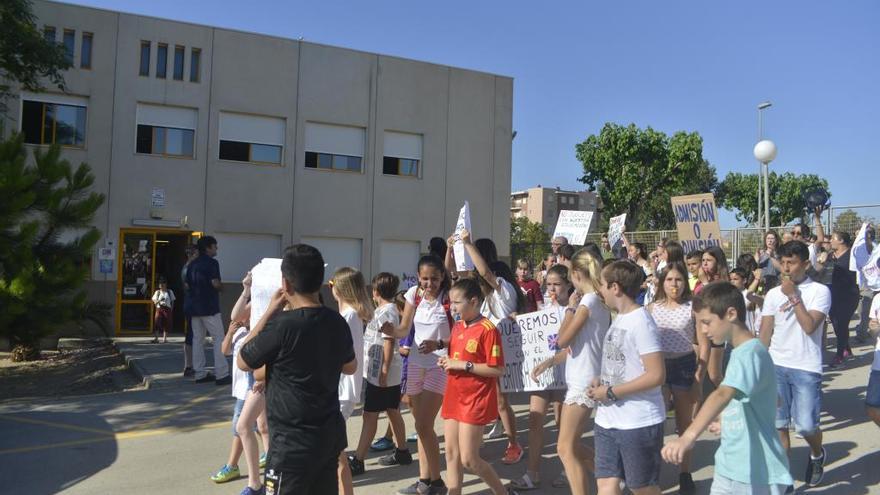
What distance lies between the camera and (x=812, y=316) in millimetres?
5238

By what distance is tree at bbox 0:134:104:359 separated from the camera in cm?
1073

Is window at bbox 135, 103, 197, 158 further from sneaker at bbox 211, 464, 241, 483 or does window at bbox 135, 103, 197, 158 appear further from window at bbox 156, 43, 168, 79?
sneaker at bbox 211, 464, 241, 483

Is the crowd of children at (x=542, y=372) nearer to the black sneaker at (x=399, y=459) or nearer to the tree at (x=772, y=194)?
the black sneaker at (x=399, y=459)

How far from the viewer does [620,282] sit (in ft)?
13.1

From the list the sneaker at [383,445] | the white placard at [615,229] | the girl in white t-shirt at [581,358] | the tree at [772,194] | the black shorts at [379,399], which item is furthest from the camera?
the tree at [772,194]

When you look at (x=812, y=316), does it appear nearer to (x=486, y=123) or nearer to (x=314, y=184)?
(x=314, y=184)

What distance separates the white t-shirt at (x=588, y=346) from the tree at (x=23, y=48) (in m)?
11.7

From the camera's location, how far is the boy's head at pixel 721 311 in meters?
3.60

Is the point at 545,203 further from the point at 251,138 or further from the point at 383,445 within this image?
the point at 383,445

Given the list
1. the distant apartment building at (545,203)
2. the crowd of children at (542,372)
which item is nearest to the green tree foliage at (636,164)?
the crowd of children at (542,372)

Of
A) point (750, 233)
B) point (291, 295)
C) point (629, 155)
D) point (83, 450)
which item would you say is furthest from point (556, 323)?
point (629, 155)

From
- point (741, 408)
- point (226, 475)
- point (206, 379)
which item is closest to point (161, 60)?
point (206, 379)

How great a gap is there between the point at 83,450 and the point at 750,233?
15.2 m

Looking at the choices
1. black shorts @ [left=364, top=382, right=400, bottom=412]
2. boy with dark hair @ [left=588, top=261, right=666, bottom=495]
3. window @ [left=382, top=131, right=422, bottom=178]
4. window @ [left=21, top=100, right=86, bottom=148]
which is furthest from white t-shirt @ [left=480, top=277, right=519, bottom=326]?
window @ [left=21, top=100, right=86, bottom=148]
